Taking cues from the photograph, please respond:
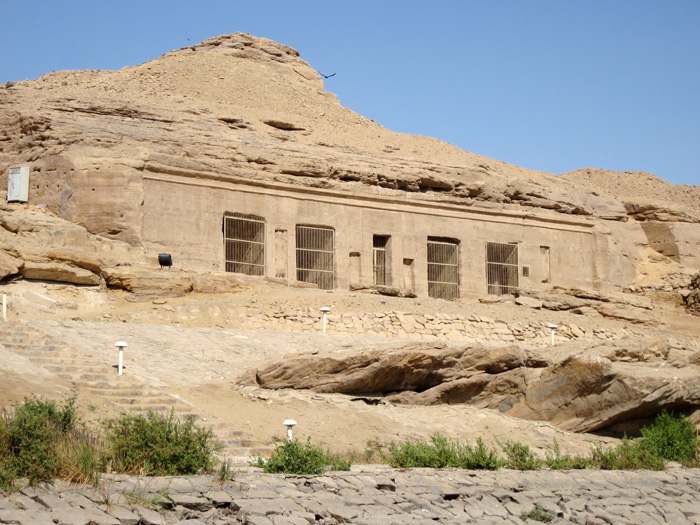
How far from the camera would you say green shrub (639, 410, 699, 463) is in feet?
44.2

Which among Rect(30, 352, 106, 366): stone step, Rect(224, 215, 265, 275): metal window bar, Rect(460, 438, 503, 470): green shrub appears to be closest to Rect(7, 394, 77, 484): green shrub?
Rect(30, 352, 106, 366): stone step

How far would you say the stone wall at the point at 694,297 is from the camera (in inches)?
1005

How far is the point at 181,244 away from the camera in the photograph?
70.4ft

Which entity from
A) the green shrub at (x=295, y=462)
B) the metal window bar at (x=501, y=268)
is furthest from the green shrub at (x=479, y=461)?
the metal window bar at (x=501, y=268)

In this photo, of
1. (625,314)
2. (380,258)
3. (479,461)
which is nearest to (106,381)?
(479,461)

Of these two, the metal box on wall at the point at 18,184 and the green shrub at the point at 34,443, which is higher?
the metal box on wall at the point at 18,184

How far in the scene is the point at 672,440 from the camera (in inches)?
536

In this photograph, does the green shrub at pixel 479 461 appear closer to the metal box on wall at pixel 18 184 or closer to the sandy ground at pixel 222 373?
the sandy ground at pixel 222 373

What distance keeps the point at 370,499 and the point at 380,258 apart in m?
15.7

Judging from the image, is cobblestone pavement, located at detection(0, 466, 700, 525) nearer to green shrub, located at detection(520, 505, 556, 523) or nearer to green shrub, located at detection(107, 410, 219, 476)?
green shrub, located at detection(520, 505, 556, 523)

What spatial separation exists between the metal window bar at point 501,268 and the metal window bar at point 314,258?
4.69 meters

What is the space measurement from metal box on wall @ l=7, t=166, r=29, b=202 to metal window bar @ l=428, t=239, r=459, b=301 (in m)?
10.1

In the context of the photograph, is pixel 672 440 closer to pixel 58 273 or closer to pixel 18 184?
pixel 58 273

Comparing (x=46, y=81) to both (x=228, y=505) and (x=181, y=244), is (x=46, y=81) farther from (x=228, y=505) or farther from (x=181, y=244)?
(x=228, y=505)
